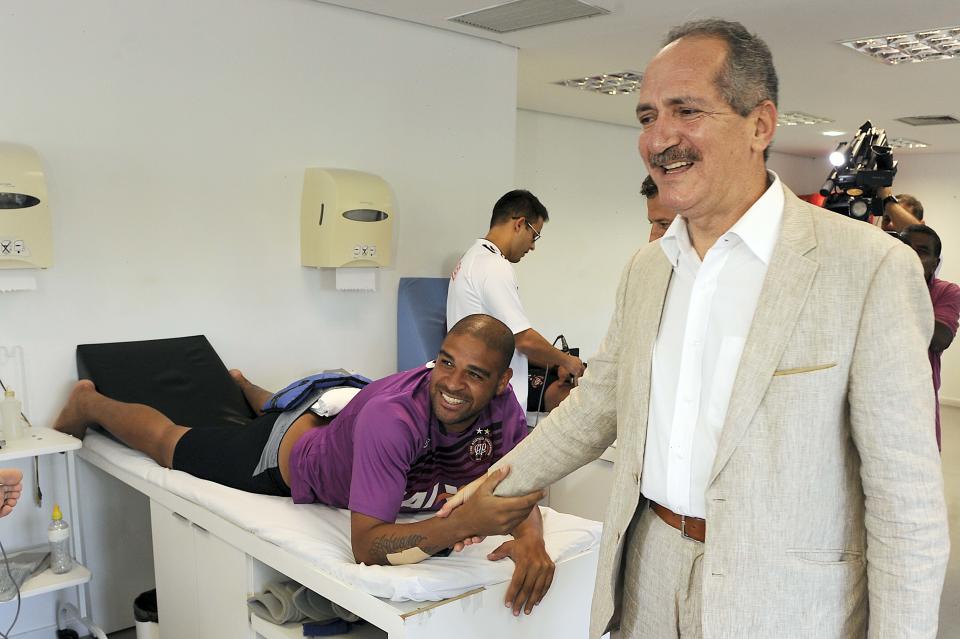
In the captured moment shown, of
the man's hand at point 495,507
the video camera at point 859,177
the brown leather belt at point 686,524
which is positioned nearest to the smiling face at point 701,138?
the brown leather belt at point 686,524

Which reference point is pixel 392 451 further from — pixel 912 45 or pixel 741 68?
pixel 912 45

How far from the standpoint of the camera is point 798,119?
628cm

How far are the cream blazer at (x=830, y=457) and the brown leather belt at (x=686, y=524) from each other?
0.22 feet

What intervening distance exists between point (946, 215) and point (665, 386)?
28.1 feet

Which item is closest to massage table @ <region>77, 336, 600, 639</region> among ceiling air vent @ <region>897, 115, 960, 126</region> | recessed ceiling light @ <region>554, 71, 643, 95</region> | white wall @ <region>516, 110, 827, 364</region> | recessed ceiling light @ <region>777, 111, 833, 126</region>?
recessed ceiling light @ <region>554, 71, 643, 95</region>

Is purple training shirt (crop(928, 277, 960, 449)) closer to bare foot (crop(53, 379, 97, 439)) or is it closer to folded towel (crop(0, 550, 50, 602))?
bare foot (crop(53, 379, 97, 439))

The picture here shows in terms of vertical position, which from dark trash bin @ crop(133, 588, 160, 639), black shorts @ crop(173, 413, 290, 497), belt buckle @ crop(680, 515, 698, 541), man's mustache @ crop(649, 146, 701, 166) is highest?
man's mustache @ crop(649, 146, 701, 166)

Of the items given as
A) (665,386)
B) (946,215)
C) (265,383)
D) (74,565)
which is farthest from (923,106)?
(74,565)

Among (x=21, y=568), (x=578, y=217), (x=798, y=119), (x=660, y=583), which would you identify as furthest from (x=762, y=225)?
(x=798, y=119)

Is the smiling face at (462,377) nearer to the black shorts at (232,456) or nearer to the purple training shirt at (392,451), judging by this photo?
the purple training shirt at (392,451)

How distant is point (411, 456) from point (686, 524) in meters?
0.89

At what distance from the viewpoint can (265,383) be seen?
3473 millimetres

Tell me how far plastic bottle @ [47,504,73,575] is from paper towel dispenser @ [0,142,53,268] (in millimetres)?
832

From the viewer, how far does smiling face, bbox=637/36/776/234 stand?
47.0 inches
